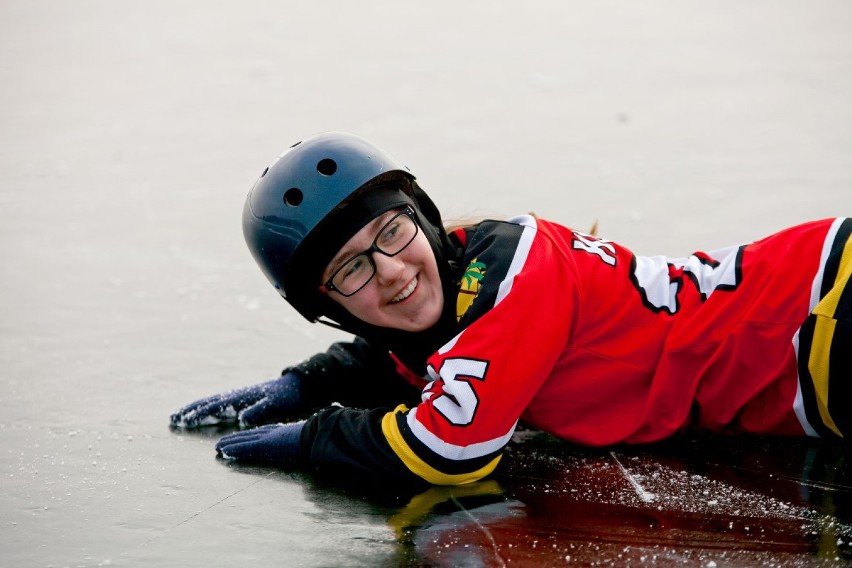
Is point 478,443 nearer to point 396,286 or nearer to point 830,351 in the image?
point 396,286

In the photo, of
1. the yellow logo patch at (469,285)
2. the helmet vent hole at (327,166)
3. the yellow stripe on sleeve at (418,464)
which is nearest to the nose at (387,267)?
the yellow logo patch at (469,285)

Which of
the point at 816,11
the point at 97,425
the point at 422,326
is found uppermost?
the point at 816,11

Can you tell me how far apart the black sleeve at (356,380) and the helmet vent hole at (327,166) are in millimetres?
937

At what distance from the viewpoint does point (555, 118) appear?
25.3 ft

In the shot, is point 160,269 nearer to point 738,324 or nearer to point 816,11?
point 738,324

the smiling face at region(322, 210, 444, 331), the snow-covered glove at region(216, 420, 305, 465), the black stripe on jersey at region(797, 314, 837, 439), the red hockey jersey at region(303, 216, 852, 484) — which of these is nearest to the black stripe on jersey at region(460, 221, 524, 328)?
the red hockey jersey at region(303, 216, 852, 484)

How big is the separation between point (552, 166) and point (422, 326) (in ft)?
11.8

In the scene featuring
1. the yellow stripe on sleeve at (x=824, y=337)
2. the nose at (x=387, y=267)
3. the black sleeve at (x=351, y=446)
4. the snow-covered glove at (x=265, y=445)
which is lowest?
the snow-covered glove at (x=265, y=445)

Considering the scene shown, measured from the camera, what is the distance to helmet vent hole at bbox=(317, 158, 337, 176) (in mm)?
3334

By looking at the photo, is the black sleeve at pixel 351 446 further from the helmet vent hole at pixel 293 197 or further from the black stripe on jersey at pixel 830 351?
the black stripe on jersey at pixel 830 351

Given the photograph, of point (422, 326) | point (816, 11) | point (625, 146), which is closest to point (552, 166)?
point (625, 146)

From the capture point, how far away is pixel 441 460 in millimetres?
3074

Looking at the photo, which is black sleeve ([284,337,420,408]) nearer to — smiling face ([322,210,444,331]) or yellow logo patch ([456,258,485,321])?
smiling face ([322,210,444,331])

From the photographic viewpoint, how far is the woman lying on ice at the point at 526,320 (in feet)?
10.2
